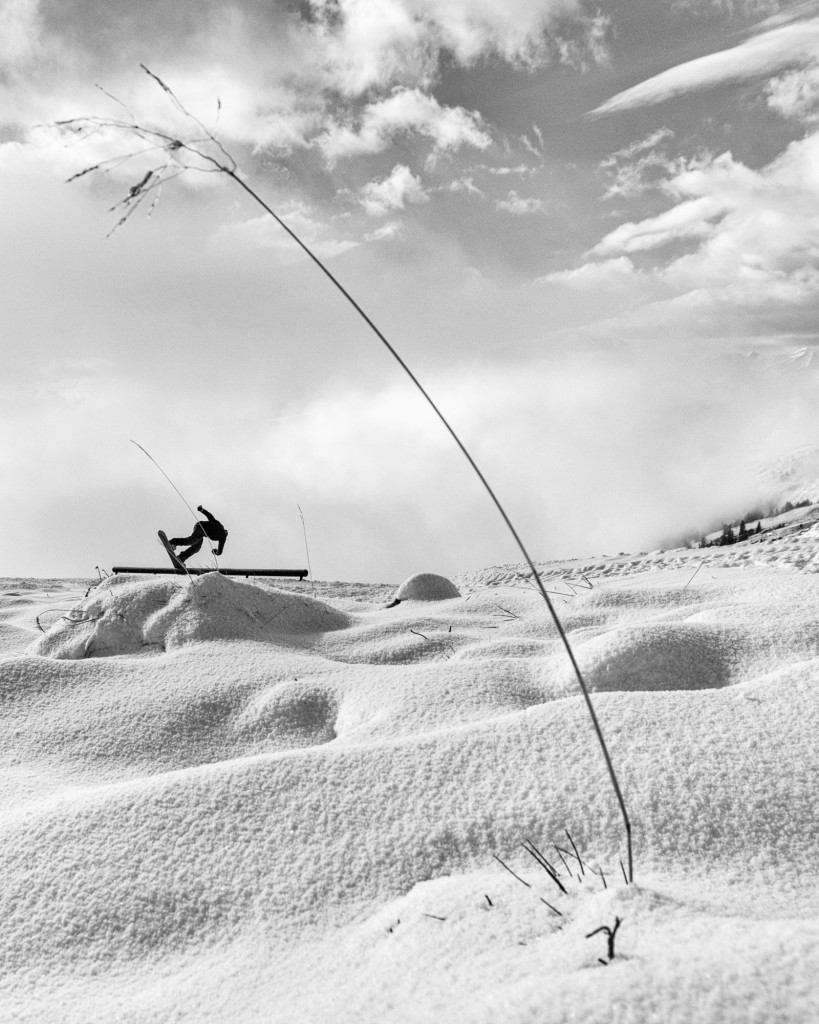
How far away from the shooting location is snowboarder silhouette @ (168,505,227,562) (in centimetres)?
444

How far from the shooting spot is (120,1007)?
100 centimetres

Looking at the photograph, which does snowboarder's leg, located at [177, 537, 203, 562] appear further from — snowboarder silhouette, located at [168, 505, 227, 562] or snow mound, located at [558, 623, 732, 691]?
snow mound, located at [558, 623, 732, 691]

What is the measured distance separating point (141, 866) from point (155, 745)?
738 millimetres

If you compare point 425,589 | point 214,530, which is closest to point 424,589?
point 425,589

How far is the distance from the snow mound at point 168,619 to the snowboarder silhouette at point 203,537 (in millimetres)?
1262

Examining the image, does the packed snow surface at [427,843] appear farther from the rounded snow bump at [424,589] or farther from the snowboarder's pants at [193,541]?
the snowboarder's pants at [193,541]

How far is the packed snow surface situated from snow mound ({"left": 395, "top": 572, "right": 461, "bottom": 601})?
6.14ft

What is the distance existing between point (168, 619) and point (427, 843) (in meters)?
1.89

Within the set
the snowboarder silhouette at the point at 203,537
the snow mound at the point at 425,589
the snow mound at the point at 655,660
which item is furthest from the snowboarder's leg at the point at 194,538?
the snow mound at the point at 655,660

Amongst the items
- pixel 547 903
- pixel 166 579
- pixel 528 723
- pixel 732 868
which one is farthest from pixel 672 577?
pixel 547 903

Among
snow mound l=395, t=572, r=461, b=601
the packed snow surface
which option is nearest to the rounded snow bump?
snow mound l=395, t=572, r=461, b=601

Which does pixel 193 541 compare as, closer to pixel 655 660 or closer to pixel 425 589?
pixel 425 589

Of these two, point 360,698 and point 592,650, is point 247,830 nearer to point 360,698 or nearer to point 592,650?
point 360,698

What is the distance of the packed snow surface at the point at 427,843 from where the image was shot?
0.81 metres
